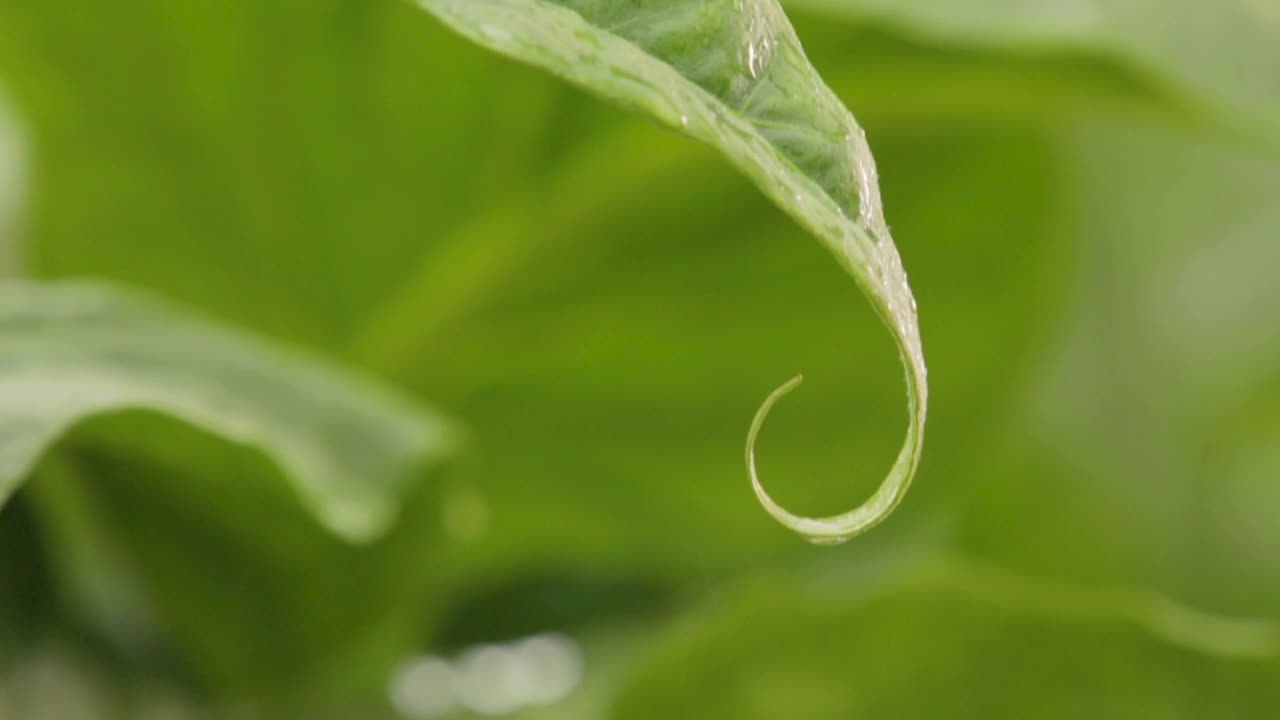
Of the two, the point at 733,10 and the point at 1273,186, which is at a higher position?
the point at 1273,186

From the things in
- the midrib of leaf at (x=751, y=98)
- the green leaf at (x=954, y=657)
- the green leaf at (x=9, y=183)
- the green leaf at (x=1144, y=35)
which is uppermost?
the green leaf at (x=9, y=183)

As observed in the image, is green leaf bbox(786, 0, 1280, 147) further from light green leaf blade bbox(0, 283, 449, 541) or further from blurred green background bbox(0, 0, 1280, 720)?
light green leaf blade bbox(0, 283, 449, 541)

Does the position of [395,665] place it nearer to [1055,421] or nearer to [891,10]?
[891,10]

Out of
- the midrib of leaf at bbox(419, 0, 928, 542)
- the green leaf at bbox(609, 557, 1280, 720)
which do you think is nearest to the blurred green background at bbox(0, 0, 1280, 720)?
the green leaf at bbox(609, 557, 1280, 720)

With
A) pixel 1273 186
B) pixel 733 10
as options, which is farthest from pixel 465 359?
pixel 1273 186

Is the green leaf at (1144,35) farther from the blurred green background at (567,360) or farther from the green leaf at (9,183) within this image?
the green leaf at (9,183)

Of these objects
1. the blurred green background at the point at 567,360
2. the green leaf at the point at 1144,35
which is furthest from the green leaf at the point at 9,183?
the green leaf at the point at 1144,35

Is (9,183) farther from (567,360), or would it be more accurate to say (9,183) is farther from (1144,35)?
(1144,35)
